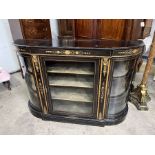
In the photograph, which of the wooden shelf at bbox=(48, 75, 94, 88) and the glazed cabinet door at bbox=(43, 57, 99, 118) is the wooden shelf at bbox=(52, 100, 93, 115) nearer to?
the glazed cabinet door at bbox=(43, 57, 99, 118)

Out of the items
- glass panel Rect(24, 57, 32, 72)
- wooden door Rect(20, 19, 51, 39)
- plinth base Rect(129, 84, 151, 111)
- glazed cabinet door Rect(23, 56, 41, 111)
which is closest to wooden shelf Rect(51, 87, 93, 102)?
glazed cabinet door Rect(23, 56, 41, 111)

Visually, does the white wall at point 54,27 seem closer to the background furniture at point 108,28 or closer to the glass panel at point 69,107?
the background furniture at point 108,28

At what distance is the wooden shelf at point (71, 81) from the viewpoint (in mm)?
1650

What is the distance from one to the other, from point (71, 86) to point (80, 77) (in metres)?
0.15

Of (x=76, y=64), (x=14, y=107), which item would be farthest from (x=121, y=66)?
(x=14, y=107)

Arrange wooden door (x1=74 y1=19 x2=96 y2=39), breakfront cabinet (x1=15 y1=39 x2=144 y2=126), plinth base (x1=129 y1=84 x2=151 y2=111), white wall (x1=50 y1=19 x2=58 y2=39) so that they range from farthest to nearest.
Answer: white wall (x1=50 y1=19 x2=58 y2=39), wooden door (x1=74 y1=19 x2=96 y2=39), plinth base (x1=129 y1=84 x2=151 y2=111), breakfront cabinet (x1=15 y1=39 x2=144 y2=126)

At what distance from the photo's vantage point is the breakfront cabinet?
4.50 feet

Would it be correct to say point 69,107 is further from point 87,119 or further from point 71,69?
point 71,69

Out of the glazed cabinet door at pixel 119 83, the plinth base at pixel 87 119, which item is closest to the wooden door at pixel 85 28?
the glazed cabinet door at pixel 119 83

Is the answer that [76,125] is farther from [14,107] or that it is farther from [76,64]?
[14,107]

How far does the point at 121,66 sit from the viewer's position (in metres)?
1.49

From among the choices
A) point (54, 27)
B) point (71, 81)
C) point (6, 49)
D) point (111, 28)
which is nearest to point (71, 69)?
point (71, 81)

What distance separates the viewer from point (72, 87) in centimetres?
173

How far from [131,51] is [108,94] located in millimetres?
501
